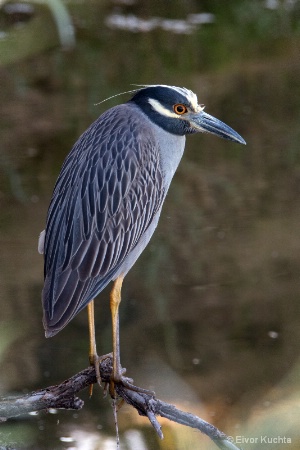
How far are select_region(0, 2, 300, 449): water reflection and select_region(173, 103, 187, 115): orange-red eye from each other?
1081 mm

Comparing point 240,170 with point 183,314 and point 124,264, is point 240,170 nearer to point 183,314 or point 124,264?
point 183,314

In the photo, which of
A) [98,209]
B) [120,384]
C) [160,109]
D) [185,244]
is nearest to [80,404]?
[120,384]

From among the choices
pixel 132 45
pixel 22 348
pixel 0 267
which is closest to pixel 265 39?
pixel 132 45

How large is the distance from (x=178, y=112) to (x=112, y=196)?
1.29 ft

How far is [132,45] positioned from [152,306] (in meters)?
3.88

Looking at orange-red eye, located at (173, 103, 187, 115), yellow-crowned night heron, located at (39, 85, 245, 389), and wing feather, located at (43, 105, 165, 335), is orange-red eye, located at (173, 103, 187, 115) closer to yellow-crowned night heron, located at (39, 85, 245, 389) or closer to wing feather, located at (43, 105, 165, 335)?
yellow-crowned night heron, located at (39, 85, 245, 389)

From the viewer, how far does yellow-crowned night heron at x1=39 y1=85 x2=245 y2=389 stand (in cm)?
261

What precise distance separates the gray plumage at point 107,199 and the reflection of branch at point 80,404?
0.17 m

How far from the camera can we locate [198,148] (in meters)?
6.71

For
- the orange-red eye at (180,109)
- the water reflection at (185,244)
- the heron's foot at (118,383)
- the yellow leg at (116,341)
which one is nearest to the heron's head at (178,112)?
the orange-red eye at (180,109)

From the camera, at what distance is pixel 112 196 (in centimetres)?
281

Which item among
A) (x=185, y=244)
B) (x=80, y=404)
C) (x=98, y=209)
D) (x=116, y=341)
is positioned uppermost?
(x=185, y=244)

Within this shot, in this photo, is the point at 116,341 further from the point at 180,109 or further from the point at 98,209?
the point at 180,109

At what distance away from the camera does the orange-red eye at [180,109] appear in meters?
2.96
